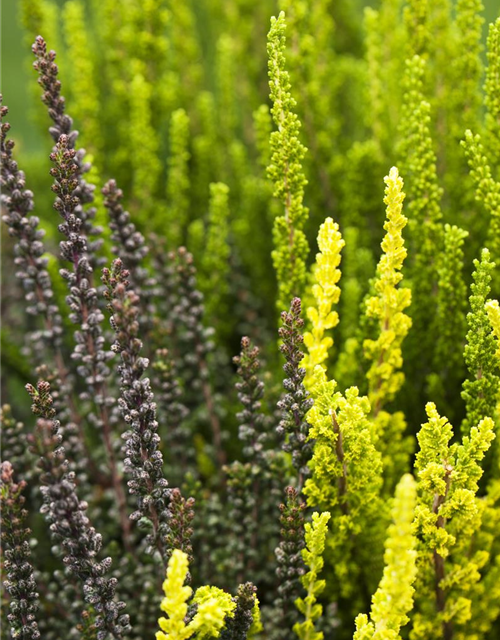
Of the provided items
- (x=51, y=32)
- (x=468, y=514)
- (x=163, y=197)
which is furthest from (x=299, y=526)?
(x=51, y=32)

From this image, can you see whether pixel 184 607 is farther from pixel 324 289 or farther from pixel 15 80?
pixel 15 80

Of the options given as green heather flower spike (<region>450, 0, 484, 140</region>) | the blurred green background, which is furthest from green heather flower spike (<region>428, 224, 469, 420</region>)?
the blurred green background

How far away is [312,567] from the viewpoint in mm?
674

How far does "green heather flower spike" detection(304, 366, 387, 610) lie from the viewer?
0.67 meters

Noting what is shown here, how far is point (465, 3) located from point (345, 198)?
0.32 m

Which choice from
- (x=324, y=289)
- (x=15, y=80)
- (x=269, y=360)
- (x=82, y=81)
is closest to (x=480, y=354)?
(x=324, y=289)

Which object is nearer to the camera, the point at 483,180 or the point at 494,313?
the point at 494,313

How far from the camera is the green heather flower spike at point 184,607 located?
538mm

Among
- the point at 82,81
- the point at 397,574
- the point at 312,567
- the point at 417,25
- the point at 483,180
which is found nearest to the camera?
the point at 397,574

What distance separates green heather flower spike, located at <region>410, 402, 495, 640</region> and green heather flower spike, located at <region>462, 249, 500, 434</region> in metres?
0.04

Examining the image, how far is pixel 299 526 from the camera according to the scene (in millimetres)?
696

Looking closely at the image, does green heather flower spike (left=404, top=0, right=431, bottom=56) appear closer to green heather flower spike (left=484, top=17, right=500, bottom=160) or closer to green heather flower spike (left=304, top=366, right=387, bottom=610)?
green heather flower spike (left=484, top=17, right=500, bottom=160)

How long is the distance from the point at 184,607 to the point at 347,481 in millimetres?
234

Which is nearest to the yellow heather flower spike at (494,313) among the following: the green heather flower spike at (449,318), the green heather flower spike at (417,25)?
the green heather flower spike at (449,318)
